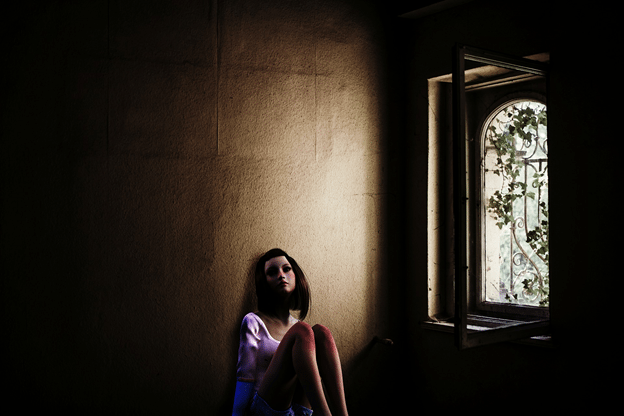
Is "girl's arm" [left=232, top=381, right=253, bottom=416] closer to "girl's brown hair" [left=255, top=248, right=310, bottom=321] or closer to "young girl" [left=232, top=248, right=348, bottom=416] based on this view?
"young girl" [left=232, top=248, right=348, bottom=416]

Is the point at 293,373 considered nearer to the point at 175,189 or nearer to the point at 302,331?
the point at 302,331

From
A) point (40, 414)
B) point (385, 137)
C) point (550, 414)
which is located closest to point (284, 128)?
point (385, 137)

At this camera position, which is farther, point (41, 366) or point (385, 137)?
point (385, 137)

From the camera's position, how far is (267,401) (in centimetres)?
253

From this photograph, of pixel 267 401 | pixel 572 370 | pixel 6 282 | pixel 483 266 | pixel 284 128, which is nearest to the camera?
pixel 6 282

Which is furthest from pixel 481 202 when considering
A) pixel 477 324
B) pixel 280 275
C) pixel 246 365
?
pixel 246 365

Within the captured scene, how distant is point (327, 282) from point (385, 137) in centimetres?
98

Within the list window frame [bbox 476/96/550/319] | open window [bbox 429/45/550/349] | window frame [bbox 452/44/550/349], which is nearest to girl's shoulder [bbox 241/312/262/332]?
window frame [bbox 452/44/550/349]

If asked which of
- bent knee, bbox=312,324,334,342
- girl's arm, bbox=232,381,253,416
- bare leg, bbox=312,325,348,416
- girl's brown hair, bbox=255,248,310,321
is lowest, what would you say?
girl's arm, bbox=232,381,253,416

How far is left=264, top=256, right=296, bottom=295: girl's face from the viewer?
2758 mm

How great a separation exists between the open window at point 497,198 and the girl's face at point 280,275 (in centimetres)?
89

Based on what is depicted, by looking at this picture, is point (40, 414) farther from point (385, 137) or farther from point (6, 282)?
point (385, 137)

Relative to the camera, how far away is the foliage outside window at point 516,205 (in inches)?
119

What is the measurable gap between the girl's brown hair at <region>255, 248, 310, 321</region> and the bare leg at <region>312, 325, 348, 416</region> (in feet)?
0.97
